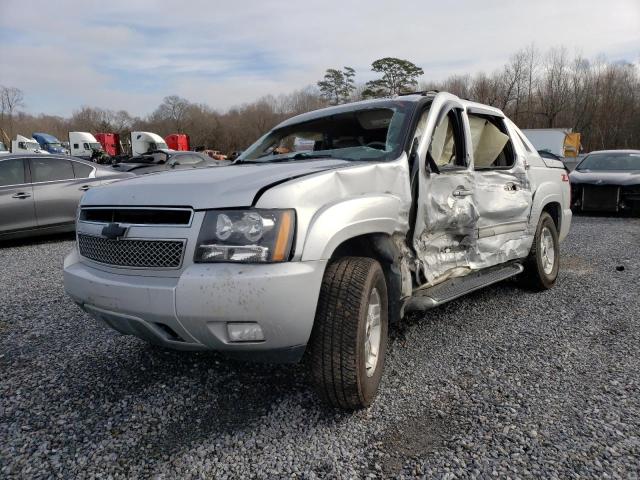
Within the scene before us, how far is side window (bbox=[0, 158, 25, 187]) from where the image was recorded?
7125 mm

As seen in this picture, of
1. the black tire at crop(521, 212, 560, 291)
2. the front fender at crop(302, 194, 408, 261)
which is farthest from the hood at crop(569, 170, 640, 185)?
the front fender at crop(302, 194, 408, 261)

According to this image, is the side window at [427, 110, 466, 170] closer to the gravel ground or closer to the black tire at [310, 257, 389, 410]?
the gravel ground

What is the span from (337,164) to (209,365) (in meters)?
1.50

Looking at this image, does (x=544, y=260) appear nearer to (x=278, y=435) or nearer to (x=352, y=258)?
(x=352, y=258)

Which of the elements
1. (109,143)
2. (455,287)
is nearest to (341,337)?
(455,287)

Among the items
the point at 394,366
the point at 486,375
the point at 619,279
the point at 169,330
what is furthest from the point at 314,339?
the point at 619,279

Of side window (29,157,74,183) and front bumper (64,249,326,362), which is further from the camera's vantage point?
side window (29,157,74,183)

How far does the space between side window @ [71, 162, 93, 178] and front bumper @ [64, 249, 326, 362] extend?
20.7 feet

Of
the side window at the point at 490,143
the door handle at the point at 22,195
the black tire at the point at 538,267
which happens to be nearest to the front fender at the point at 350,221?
the side window at the point at 490,143

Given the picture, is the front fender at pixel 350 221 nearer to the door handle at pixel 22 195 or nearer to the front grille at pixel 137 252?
the front grille at pixel 137 252

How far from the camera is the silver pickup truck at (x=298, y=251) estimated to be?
2.09m

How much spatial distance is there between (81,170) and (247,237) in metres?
6.85

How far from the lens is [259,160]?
359 centimetres

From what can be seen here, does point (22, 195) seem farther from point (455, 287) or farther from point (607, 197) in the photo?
point (607, 197)
